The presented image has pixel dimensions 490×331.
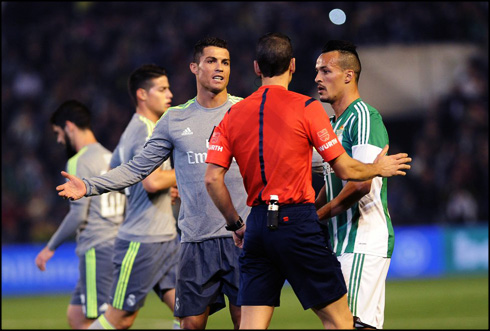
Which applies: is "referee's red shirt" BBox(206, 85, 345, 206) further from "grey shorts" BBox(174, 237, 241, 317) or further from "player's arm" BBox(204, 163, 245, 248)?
"grey shorts" BBox(174, 237, 241, 317)

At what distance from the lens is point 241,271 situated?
4.58 meters

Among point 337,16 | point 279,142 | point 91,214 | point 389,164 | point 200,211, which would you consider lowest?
point 91,214

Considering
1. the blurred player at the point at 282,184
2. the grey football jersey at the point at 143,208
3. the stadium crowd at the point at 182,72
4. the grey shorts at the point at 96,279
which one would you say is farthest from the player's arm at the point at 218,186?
the stadium crowd at the point at 182,72

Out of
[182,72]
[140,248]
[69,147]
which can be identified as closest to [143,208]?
[140,248]

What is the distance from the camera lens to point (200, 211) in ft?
18.3

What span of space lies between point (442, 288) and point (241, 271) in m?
9.86

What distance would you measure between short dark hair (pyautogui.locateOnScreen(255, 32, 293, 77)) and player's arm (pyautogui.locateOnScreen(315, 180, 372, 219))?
0.80m

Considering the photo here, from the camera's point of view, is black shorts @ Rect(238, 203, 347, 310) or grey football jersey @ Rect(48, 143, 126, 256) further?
grey football jersey @ Rect(48, 143, 126, 256)

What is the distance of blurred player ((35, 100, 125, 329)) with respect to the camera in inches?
290

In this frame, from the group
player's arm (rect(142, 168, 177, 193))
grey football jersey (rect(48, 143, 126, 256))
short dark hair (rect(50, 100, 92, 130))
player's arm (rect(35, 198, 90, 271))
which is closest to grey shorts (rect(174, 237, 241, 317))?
player's arm (rect(142, 168, 177, 193))

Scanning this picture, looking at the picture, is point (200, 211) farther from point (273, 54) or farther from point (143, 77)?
point (143, 77)

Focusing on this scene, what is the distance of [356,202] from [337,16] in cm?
1460

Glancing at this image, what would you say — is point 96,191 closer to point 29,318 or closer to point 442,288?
point 29,318

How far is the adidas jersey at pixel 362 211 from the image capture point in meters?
4.84
